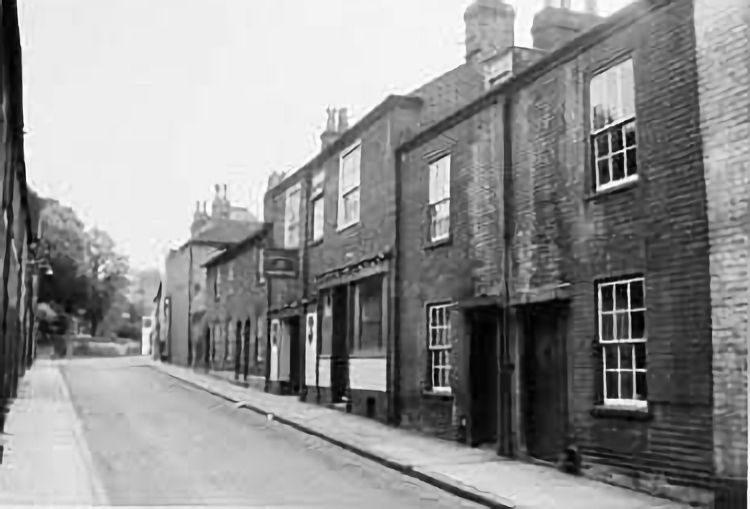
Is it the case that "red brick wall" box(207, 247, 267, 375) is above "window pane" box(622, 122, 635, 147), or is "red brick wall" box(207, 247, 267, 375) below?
below

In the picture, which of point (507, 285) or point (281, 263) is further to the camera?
point (281, 263)

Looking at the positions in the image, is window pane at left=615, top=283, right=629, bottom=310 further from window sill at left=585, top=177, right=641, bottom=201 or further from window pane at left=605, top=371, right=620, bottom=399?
window sill at left=585, top=177, right=641, bottom=201

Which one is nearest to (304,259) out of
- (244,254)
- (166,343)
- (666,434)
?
(244,254)

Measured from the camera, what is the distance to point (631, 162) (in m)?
7.69

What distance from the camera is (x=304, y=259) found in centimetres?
1727

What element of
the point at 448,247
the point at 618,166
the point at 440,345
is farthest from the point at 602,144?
the point at 440,345

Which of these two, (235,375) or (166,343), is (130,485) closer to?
(235,375)

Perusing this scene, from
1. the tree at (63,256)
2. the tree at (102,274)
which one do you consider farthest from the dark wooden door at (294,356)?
the tree at (102,274)

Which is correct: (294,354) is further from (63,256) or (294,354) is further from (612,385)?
(612,385)

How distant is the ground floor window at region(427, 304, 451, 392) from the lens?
11000 millimetres

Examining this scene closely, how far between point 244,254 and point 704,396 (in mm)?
17368

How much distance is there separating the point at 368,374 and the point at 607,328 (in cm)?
615

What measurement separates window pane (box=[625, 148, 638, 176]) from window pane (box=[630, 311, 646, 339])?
1.23 m

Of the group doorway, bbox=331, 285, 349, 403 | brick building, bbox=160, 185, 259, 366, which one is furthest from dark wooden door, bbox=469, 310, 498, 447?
brick building, bbox=160, 185, 259, 366
